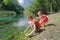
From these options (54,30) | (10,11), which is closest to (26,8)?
(54,30)

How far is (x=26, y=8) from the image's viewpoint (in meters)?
33.2

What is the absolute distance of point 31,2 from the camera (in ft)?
109

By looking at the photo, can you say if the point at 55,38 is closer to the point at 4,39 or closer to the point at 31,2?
the point at 4,39

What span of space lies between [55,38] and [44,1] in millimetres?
21941

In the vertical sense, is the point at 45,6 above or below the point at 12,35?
above

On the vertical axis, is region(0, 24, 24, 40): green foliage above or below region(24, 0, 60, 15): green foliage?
below

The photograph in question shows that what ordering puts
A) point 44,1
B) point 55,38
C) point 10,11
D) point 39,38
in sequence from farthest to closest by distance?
point 10,11 < point 44,1 < point 39,38 < point 55,38

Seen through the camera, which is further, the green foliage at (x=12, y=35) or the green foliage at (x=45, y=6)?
the green foliage at (x=45, y=6)

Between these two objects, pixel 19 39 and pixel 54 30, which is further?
pixel 19 39

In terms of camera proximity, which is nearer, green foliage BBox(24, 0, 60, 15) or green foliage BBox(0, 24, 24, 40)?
green foliage BBox(0, 24, 24, 40)

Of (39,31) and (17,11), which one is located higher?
(39,31)

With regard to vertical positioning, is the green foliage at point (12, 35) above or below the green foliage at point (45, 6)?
below

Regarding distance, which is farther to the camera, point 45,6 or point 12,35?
point 45,6

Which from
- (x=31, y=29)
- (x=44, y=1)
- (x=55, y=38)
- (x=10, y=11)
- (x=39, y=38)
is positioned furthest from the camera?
(x=10, y=11)
